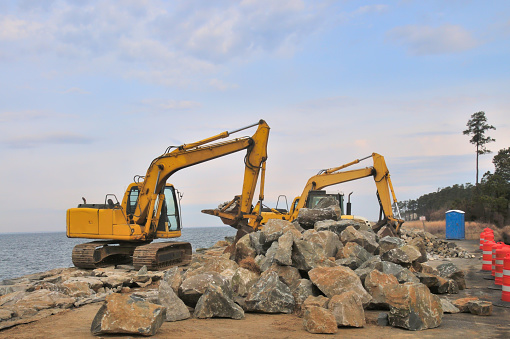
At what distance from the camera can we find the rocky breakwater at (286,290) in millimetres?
7055

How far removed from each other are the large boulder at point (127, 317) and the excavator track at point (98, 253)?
894 cm

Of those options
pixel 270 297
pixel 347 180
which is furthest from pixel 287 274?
pixel 347 180

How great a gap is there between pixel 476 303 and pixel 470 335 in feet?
5.37

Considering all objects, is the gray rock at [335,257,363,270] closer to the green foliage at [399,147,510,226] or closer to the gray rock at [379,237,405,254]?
the gray rock at [379,237,405,254]

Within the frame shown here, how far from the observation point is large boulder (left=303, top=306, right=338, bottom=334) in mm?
6951

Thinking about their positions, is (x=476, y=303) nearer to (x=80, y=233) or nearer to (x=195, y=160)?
(x=195, y=160)

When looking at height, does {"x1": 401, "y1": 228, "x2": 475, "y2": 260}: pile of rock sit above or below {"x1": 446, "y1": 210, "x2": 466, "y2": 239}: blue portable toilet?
below

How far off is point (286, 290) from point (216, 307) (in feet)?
4.47

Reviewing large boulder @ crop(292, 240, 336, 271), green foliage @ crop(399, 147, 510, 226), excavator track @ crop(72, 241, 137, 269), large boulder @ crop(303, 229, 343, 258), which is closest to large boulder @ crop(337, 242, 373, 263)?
large boulder @ crop(303, 229, 343, 258)

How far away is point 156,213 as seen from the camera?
1614 cm

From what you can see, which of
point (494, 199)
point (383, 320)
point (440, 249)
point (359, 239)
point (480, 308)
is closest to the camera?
point (383, 320)

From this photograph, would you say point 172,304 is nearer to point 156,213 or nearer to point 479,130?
point 156,213

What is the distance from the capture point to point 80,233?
15688 millimetres

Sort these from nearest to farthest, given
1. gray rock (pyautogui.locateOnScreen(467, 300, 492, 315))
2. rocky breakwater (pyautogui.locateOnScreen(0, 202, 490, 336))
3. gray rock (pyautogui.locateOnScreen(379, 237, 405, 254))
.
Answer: rocky breakwater (pyautogui.locateOnScreen(0, 202, 490, 336)) < gray rock (pyautogui.locateOnScreen(467, 300, 492, 315)) < gray rock (pyautogui.locateOnScreen(379, 237, 405, 254))
